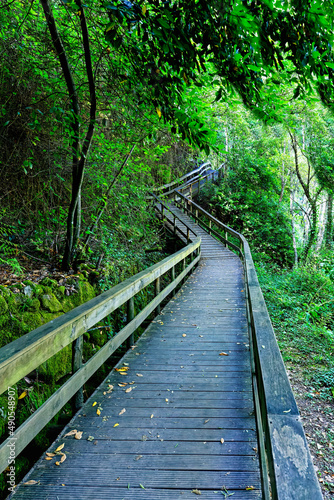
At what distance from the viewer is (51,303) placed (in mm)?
4203

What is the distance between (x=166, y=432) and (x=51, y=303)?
234 cm

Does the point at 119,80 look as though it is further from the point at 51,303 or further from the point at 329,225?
the point at 329,225

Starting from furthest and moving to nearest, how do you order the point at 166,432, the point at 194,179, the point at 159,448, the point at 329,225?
the point at 194,179, the point at 329,225, the point at 166,432, the point at 159,448

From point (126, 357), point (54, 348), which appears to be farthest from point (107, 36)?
point (126, 357)

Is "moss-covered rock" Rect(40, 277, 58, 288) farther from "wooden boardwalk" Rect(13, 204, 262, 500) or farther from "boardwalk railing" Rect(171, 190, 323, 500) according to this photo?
"boardwalk railing" Rect(171, 190, 323, 500)

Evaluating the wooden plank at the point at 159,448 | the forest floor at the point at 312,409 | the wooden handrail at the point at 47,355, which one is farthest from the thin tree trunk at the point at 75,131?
the wooden plank at the point at 159,448

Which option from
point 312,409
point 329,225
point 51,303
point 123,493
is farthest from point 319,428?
point 329,225

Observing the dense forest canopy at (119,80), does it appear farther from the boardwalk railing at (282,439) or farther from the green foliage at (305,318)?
the green foliage at (305,318)

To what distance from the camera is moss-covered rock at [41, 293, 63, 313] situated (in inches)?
161

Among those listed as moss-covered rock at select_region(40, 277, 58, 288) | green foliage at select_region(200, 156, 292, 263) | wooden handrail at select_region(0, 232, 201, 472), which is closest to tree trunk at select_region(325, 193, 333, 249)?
green foliage at select_region(200, 156, 292, 263)

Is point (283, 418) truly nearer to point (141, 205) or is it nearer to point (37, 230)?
point (37, 230)

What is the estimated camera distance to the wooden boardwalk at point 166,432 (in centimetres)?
201

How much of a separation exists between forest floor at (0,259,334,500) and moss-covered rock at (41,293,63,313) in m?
0.36

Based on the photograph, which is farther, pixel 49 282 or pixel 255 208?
pixel 255 208
